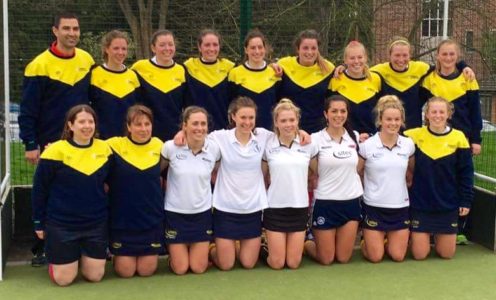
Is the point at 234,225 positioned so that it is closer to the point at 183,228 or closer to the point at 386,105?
the point at 183,228

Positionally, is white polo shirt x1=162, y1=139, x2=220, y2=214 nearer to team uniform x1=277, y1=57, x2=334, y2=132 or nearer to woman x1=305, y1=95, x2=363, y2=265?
woman x1=305, y1=95, x2=363, y2=265

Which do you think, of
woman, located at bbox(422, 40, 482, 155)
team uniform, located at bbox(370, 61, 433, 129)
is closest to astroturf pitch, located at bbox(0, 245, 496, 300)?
woman, located at bbox(422, 40, 482, 155)

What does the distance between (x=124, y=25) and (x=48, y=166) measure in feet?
7.57

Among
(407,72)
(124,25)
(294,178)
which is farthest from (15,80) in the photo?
(407,72)

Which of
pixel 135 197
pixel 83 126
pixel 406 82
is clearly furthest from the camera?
pixel 406 82

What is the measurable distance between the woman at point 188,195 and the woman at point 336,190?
0.86 m

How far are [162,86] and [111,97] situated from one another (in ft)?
1.37

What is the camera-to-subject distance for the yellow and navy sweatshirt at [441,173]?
17.1ft

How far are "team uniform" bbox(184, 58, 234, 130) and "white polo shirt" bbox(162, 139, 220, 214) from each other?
26.2 inches

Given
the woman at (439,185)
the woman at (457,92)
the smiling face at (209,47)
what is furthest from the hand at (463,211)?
the smiling face at (209,47)

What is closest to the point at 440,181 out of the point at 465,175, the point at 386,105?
the point at 465,175

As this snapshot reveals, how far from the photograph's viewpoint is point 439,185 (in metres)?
5.23

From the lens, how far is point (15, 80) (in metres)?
6.17

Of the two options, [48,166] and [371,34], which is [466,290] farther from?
[371,34]
